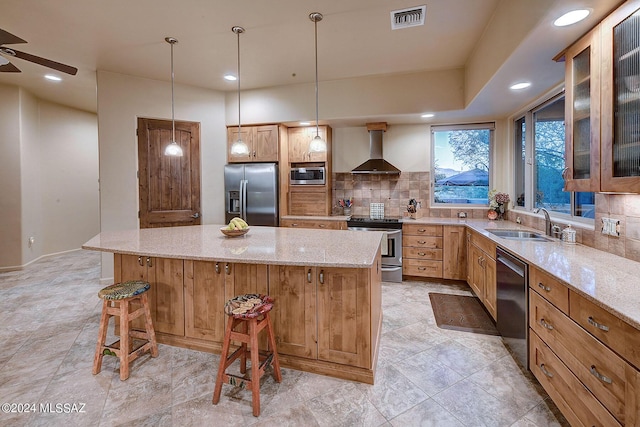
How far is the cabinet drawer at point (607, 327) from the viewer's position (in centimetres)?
114

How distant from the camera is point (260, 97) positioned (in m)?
4.62

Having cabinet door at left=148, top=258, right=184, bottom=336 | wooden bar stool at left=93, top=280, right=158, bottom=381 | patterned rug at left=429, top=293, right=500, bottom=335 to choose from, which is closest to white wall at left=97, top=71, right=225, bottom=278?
cabinet door at left=148, top=258, right=184, bottom=336

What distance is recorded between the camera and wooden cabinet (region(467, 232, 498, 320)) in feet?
9.35

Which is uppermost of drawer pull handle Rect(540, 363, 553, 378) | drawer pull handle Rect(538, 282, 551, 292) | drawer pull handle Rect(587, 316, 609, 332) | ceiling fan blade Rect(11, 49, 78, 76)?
ceiling fan blade Rect(11, 49, 78, 76)

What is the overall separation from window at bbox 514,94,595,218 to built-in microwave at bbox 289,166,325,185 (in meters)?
2.75

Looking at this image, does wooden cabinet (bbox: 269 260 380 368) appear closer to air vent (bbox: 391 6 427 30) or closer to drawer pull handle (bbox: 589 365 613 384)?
drawer pull handle (bbox: 589 365 613 384)

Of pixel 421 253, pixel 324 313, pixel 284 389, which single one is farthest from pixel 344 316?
pixel 421 253

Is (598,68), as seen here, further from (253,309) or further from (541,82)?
(253,309)

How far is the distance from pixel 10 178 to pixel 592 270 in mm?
7421

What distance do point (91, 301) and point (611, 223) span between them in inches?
201

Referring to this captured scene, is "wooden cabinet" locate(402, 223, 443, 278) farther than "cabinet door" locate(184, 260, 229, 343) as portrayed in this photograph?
Yes

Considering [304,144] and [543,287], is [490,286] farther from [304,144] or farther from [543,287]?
[304,144]

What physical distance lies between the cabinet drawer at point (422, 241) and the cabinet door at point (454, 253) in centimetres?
9

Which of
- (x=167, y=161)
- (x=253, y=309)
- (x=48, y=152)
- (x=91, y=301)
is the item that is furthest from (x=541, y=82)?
(x=48, y=152)
